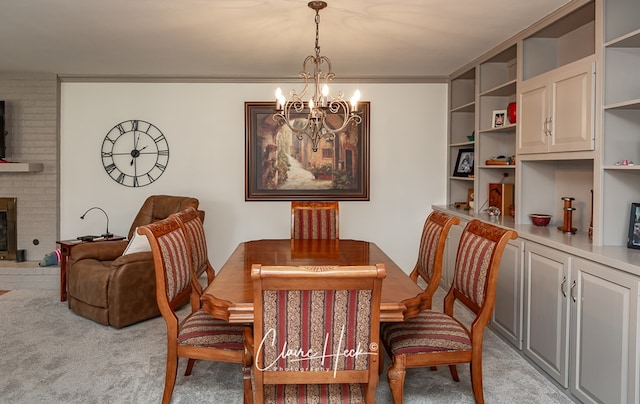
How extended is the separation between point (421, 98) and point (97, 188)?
12.2 feet

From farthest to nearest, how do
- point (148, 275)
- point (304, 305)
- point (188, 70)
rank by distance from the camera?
point (188, 70), point (148, 275), point (304, 305)

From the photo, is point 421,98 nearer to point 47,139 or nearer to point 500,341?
point 500,341

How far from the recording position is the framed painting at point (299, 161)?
17.0 ft

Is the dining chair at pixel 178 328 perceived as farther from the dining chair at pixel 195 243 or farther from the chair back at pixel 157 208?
the chair back at pixel 157 208

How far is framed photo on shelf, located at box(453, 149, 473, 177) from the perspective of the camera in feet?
16.1

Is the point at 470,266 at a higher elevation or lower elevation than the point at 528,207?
lower

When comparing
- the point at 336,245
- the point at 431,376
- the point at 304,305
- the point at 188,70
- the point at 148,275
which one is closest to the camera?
the point at 304,305

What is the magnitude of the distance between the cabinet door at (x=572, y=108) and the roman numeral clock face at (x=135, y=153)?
3.85 meters

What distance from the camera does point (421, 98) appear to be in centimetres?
530

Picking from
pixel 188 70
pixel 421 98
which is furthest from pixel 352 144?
pixel 188 70

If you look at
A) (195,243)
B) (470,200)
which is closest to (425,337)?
(195,243)

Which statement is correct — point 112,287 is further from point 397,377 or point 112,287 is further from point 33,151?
point 397,377

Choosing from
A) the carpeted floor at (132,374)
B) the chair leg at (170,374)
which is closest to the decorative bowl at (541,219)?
the carpeted floor at (132,374)

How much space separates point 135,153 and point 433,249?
146 inches
